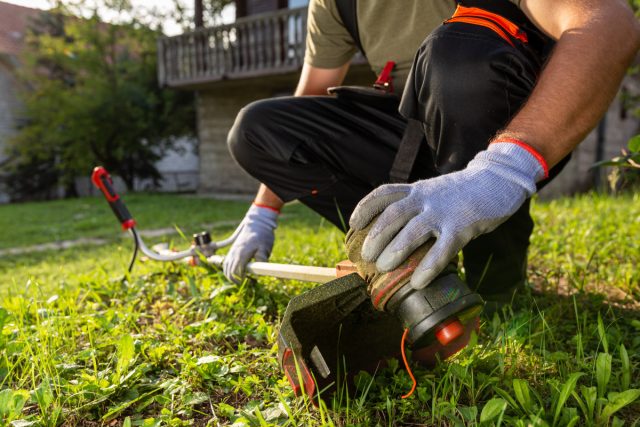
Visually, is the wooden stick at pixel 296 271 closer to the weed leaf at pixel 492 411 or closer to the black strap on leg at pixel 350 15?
the weed leaf at pixel 492 411

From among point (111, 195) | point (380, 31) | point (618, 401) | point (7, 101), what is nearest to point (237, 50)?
point (111, 195)

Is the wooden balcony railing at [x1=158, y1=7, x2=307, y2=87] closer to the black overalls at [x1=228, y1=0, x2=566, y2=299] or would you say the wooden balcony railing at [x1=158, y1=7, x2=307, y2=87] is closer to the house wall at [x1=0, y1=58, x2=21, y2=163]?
the black overalls at [x1=228, y1=0, x2=566, y2=299]

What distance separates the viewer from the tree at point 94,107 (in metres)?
15.1

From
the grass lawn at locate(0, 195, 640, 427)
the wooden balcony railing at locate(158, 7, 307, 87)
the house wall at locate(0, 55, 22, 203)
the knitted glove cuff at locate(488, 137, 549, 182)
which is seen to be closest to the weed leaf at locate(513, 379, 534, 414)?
the grass lawn at locate(0, 195, 640, 427)

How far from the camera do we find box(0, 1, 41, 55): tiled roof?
19.3 meters

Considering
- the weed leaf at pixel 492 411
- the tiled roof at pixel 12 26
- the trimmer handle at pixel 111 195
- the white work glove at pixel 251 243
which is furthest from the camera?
the tiled roof at pixel 12 26

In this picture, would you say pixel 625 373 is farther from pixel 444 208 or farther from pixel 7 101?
pixel 7 101

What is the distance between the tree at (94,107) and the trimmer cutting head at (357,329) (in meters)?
14.9

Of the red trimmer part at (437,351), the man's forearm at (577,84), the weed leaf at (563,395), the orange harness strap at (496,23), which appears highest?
the orange harness strap at (496,23)

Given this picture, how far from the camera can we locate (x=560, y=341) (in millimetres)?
1422

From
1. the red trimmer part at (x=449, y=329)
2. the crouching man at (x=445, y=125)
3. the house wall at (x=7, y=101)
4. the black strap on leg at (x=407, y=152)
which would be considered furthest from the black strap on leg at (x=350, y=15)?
the house wall at (x=7, y=101)

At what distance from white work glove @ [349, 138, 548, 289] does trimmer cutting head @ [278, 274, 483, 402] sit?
0.05m

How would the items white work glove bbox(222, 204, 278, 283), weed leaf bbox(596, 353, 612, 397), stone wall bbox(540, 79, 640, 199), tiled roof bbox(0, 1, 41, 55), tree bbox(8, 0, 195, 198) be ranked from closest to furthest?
weed leaf bbox(596, 353, 612, 397) → white work glove bbox(222, 204, 278, 283) → stone wall bbox(540, 79, 640, 199) → tree bbox(8, 0, 195, 198) → tiled roof bbox(0, 1, 41, 55)

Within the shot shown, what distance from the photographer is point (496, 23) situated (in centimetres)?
144
